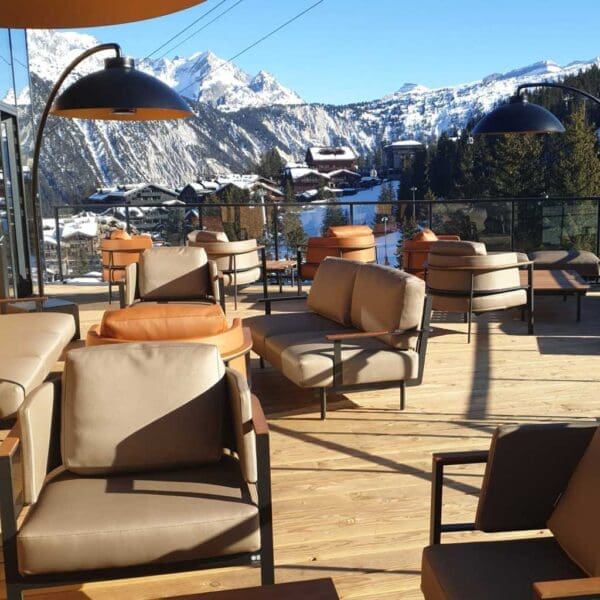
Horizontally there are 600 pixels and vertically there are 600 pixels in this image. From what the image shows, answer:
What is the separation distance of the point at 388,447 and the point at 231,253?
14.5 ft

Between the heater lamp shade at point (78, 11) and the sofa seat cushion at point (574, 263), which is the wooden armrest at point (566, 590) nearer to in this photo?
the heater lamp shade at point (78, 11)

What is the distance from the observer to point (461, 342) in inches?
240

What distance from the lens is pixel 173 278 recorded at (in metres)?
5.97

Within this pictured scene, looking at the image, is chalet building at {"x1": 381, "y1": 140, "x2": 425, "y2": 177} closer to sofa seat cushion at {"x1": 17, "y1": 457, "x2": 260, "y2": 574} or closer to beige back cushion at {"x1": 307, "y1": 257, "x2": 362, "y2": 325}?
beige back cushion at {"x1": 307, "y1": 257, "x2": 362, "y2": 325}

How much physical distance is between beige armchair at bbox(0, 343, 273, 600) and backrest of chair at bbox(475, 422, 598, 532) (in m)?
0.65

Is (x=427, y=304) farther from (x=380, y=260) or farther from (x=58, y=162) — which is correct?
(x=58, y=162)

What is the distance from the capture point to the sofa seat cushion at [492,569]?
1.68m

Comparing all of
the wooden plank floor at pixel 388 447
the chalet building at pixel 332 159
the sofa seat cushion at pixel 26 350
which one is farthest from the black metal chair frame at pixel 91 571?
the chalet building at pixel 332 159

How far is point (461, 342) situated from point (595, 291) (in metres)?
3.53

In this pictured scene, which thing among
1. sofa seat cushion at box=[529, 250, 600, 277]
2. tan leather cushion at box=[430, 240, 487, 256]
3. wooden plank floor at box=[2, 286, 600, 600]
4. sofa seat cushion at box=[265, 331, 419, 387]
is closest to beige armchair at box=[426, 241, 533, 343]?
tan leather cushion at box=[430, 240, 487, 256]

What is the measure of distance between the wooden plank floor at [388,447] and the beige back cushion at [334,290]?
547mm

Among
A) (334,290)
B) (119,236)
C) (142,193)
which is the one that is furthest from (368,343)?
(142,193)

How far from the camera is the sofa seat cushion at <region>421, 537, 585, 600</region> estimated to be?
5.52 feet

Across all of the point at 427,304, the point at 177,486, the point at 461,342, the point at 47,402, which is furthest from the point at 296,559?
the point at 461,342
